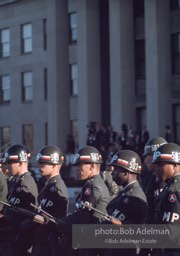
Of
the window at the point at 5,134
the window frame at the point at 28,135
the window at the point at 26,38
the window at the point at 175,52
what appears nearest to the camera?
the window at the point at 175,52

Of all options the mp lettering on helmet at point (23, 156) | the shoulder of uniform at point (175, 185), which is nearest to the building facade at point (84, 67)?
the mp lettering on helmet at point (23, 156)

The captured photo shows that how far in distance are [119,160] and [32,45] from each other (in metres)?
39.9

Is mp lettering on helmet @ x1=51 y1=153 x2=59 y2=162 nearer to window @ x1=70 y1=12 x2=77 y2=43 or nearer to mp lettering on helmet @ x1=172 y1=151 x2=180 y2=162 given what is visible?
mp lettering on helmet @ x1=172 y1=151 x2=180 y2=162

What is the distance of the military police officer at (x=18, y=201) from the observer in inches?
405

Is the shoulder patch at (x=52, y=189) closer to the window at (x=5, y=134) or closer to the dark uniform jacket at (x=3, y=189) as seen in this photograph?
the dark uniform jacket at (x=3, y=189)

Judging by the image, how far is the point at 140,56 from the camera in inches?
1638

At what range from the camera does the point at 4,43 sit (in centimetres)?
5034

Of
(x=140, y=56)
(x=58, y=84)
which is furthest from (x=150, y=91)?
(x=58, y=84)

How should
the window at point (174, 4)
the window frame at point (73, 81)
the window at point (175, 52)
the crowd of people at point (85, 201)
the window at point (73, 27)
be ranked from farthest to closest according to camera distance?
the window frame at point (73, 81), the window at point (73, 27), the window at point (174, 4), the window at point (175, 52), the crowd of people at point (85, 201)

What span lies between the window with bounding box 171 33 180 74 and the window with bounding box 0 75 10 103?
14325 mm

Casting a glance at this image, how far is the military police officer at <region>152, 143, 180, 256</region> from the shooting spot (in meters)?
7.61

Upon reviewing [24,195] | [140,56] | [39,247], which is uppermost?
[140,56]

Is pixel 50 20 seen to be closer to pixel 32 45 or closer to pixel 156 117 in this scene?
pixel 32 45

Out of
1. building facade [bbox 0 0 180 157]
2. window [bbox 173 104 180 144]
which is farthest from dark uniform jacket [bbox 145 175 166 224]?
window [bbox 173 104 180 144]
